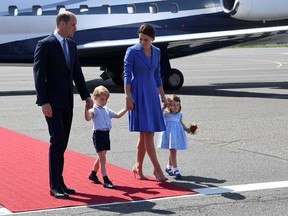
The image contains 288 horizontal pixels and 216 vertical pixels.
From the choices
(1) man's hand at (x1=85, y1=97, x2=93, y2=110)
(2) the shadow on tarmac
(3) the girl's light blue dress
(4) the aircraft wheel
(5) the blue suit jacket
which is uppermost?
(5) the blue suit jacket

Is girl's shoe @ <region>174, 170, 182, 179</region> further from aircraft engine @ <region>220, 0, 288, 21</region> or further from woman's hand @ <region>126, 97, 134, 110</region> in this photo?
aircraft engine @ <region>220, 0, 288, 21</region>

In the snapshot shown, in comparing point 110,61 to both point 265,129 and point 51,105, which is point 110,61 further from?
point 51,105

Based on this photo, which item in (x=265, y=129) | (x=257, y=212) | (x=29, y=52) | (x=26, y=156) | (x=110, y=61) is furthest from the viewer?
(x=110, y=61)

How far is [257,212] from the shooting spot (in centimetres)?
732

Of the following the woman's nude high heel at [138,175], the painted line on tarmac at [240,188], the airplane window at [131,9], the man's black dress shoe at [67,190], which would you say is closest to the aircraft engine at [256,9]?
the airplane window at [131,9]

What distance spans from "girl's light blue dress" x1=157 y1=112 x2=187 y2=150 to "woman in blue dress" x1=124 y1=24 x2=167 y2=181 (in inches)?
13.6

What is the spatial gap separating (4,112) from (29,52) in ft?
15.9

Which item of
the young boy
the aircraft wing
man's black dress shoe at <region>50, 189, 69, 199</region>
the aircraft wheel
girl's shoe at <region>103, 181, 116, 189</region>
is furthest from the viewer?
the aircraft wheel

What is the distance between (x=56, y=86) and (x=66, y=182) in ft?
4.13

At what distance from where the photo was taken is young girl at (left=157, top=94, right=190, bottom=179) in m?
9.30

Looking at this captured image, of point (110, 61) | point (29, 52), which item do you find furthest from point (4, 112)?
point (110, 61)

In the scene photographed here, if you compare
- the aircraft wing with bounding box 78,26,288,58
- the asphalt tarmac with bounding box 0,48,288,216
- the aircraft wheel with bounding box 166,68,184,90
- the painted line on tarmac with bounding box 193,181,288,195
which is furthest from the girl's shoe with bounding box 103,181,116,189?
the aircraft wheel with bounding box 166,68,184,90

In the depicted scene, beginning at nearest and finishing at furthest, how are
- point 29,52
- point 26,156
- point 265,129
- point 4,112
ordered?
point 26,156
point 265,129
point 4,112
point 29,52

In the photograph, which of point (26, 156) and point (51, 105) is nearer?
point (51, 105)
